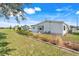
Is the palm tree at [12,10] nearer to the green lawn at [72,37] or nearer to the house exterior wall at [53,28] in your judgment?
the house exterior wall at [53,28]

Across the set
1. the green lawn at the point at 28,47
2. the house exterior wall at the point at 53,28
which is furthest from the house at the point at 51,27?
the green lawn at the point at 28,47

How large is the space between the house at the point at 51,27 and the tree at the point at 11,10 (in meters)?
0.20

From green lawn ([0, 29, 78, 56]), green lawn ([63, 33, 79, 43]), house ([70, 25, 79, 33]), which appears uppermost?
house ([70, 25, 79, 33])

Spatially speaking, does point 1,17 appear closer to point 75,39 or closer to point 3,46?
point 3,46

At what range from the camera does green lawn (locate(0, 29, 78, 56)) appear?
105 inches

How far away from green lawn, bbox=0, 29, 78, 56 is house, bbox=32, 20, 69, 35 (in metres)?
0.14

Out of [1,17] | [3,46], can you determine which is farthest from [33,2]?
[3,46]

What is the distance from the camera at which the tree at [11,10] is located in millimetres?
2701

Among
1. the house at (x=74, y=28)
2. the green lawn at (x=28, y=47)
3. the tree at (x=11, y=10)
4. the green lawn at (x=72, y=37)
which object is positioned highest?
the tree at (x=11, y=10)

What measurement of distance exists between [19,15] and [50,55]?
564 mm

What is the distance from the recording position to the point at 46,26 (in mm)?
2725

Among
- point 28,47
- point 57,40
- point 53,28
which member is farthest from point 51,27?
point 28,47

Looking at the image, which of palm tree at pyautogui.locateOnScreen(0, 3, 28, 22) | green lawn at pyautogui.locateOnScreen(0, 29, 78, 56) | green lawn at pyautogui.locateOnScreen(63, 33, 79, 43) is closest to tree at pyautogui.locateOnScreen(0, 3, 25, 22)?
palm tree at pyautogui.locateOnScreen(0, 3, 28, 22)

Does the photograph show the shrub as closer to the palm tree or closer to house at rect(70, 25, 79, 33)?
house at rect(70, 25, 79, 33)
